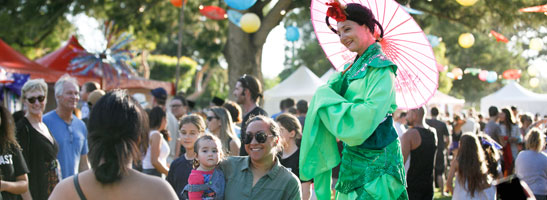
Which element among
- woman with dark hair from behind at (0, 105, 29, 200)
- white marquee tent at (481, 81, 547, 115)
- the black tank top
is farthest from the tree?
white marquee tent at (481, 81, 547, 115)

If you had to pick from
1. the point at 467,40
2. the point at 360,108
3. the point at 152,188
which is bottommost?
the point at 152,188

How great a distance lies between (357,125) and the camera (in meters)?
2.62

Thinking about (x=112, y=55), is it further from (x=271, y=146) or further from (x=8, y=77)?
(x=271, y=146)

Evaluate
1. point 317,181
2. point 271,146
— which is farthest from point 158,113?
point 317,181

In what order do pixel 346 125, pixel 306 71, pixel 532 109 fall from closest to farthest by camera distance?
pixel 346 125
pixel 306 71
pixel 532 109

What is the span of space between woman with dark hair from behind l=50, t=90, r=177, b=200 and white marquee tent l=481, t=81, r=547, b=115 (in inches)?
770

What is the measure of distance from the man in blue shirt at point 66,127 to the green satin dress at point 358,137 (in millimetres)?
2959

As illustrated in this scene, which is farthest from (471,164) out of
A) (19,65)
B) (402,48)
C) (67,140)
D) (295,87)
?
(295,87)

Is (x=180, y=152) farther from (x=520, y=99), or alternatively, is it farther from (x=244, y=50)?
(x=520, y=99)

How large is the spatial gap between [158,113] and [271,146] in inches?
119

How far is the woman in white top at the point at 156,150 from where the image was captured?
5836mm

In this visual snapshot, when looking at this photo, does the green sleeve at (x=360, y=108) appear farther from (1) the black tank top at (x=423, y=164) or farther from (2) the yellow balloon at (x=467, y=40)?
(2) the yellow balloon at (x=467, y=40)

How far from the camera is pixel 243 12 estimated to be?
10.7 metres

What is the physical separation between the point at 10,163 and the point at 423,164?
13.6ft
